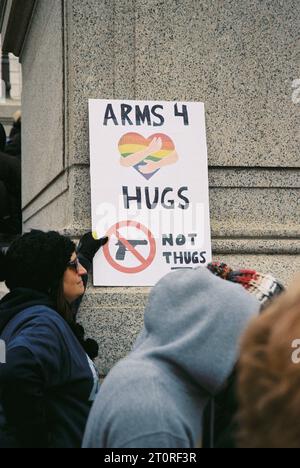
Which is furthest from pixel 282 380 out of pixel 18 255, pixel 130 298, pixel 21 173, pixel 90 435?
pixel 21 173

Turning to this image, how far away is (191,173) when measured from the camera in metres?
5.62

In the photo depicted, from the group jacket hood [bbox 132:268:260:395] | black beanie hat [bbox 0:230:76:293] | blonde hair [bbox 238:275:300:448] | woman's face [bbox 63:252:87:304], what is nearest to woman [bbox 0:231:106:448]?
black beanie hat [bbox 0:230:76:293]

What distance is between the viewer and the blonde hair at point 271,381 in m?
1.42

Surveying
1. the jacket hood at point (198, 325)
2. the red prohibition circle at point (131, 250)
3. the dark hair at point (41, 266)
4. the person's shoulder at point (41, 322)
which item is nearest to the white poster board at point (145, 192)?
the red prohibition circle at point (131, 250)

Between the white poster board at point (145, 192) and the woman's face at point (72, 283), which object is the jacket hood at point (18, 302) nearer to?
the woman's face at point (72, 283)

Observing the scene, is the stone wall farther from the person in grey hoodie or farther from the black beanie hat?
the person in grey hoodie

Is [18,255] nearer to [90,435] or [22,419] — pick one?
[22,419]

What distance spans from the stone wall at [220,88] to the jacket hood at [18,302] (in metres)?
1.66

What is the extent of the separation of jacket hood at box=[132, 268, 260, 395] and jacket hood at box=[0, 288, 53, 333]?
1.61 meters

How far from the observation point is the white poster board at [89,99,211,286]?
5402mm

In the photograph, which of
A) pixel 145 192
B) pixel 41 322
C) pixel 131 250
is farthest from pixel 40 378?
pixel 145 192

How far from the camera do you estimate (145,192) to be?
5.48m

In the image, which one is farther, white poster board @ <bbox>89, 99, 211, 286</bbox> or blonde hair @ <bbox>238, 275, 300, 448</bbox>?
white poster board @ <bbox>89, 99, 211, 286</bbox>
